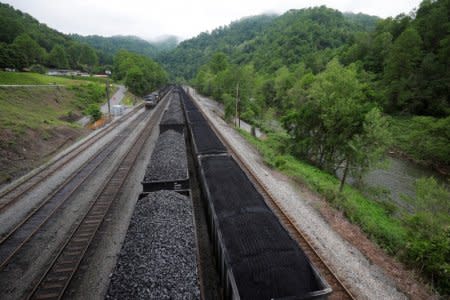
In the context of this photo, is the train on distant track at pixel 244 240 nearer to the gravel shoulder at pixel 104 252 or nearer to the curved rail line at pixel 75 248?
the gravel shoulder at pixel 104 252

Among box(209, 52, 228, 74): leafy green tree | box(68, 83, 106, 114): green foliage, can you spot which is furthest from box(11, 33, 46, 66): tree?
box(209, 52, 228, 74): leafy green tree

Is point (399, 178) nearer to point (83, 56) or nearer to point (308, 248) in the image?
point (308, 248)

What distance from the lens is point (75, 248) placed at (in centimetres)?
878

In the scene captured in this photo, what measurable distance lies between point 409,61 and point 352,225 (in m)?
39.7

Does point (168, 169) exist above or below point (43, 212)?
above

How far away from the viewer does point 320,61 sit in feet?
215

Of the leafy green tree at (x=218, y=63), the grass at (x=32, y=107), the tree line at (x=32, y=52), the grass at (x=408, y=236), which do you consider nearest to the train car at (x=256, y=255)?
the grass at (x=408, y=236)

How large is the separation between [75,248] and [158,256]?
4.88m

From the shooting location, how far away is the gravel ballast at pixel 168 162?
424 inches

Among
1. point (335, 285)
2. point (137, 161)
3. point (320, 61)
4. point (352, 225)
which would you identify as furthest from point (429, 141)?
point (320, 61)

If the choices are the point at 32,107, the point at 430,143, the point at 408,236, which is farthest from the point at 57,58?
the point at 408,236

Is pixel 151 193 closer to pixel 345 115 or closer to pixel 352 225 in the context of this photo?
pixel 352 225

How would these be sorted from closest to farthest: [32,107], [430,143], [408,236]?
[408,236] → [430,143] → [32,107]

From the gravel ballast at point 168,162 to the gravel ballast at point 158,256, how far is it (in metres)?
2.08
